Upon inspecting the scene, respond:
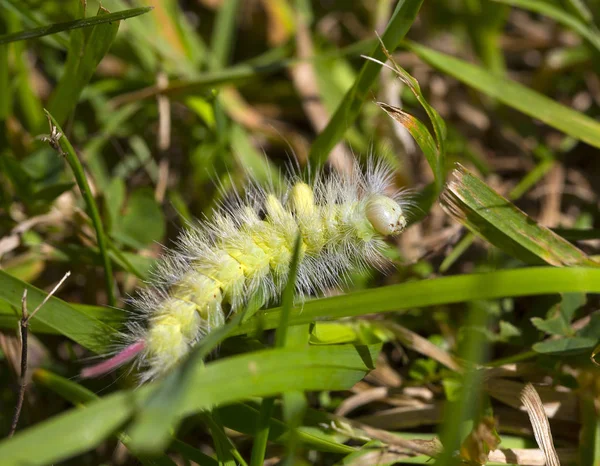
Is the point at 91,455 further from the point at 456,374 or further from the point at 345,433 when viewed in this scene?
the point at 456,374

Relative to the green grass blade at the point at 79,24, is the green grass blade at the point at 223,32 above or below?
above

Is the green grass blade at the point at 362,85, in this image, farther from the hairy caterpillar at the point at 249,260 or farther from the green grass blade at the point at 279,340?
the green grass blade at the point at 279,340

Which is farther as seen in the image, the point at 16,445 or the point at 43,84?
the point at 43,84

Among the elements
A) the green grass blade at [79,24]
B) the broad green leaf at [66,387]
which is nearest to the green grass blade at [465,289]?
the broad green leaf at [66,387]

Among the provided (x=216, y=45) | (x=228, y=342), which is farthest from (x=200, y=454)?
(x=216, y=45)

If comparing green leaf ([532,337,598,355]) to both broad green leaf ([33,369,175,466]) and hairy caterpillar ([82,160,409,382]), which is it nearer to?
hairy caterpillar ([82,160,409,382])

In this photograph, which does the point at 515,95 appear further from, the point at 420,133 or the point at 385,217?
the point at 385,217
